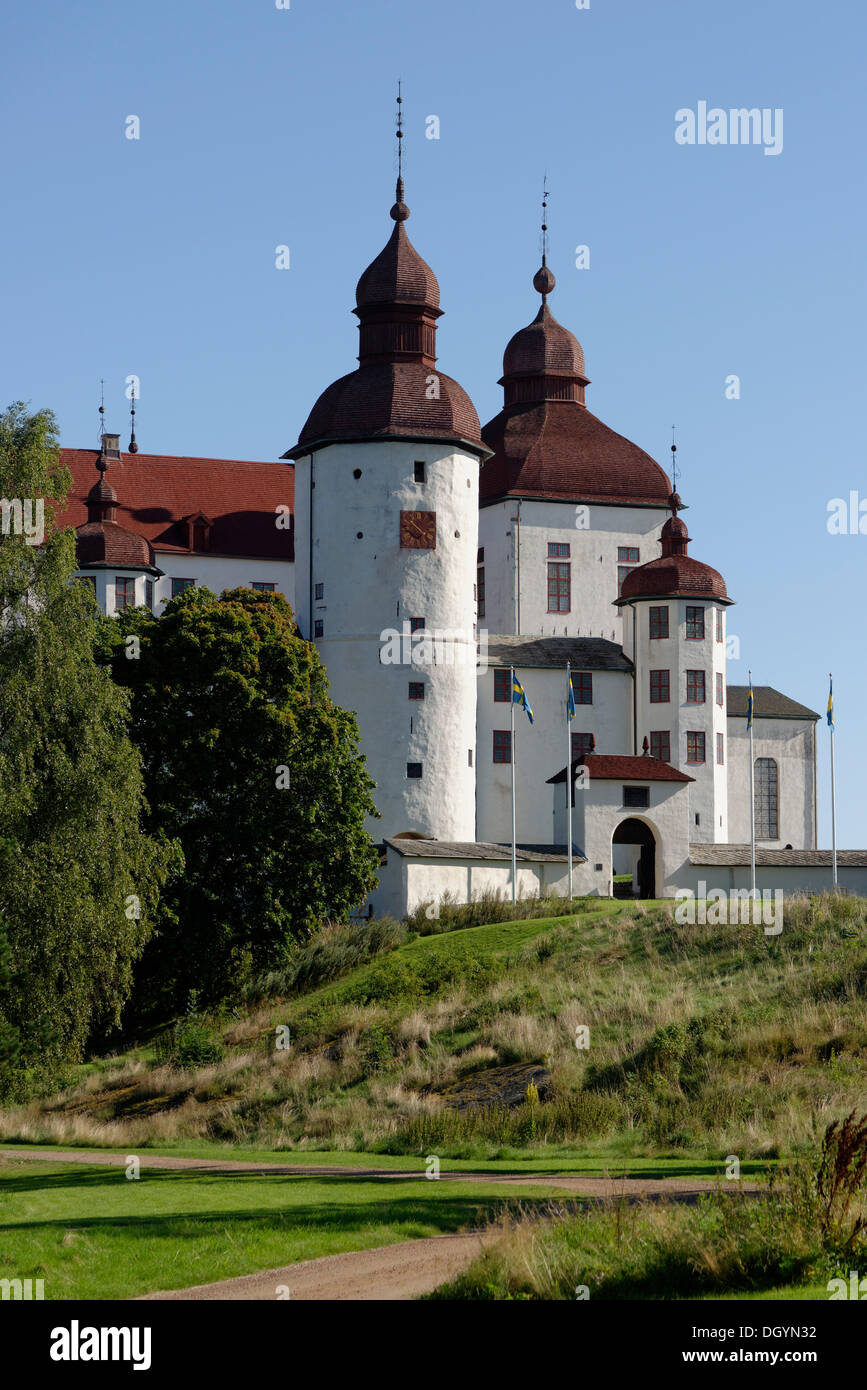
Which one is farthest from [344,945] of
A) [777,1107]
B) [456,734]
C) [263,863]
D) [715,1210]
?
[715,1210]

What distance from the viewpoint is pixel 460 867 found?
5097 cm

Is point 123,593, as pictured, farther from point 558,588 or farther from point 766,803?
point 766,803

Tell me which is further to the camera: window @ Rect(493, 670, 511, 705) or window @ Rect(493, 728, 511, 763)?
window @ Rect(493, 670, 511, 705)

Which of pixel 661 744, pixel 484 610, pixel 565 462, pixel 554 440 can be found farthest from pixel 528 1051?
pixel 554 440

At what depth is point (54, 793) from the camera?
30547mm

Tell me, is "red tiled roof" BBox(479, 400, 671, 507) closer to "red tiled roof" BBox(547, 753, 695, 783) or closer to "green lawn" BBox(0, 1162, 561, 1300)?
"red tiled roof" BBox(547, 753, 695, 783)

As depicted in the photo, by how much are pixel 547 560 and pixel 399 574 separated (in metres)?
10.6

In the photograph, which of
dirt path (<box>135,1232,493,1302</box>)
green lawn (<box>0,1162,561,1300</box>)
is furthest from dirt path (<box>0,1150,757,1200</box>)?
dirt path (<box>135,1232,493,1302</box>)

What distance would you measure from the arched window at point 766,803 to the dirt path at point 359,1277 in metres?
53.4

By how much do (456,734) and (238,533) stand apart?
14.1 metres

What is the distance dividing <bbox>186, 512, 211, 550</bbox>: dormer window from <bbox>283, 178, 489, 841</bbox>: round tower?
595cm

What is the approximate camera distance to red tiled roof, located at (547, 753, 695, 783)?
5194cm

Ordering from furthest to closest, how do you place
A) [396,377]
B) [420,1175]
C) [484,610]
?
[484,610], [396,377], [420,1175]

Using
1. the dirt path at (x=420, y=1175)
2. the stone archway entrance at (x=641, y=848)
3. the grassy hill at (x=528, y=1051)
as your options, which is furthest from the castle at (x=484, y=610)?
the dirt path at (x=420, y=1175)
